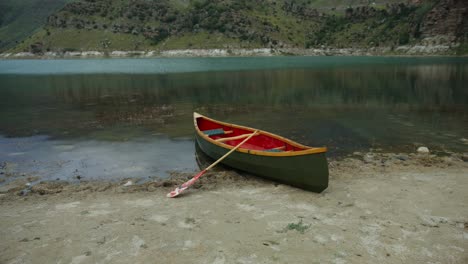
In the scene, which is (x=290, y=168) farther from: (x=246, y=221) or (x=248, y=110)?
(x=248, y=110)

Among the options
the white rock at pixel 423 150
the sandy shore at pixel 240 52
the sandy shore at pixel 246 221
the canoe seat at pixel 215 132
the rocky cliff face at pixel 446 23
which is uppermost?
the rocky cliff face at pixel 446 23

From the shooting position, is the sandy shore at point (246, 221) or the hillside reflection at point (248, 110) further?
the hillside reflection at point (248, 110)

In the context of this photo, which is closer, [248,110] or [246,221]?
[246,221]

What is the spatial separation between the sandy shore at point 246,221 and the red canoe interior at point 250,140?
171cm

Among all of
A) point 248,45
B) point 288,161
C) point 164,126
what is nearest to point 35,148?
point 164,126

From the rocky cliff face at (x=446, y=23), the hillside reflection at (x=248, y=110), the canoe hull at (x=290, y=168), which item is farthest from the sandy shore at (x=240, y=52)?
the canoe hull at (x=290, y=168)

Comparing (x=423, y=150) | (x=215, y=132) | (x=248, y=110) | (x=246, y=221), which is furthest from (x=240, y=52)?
(x=246, y=221)

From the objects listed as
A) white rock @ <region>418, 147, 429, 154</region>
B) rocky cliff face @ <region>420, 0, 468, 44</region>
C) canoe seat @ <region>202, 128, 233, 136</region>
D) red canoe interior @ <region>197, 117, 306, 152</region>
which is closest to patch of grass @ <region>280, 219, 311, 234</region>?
red canoe interior @ <region>197, 117, 306, 152</region>

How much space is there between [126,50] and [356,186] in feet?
668

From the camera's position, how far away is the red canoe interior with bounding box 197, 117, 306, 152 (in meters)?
12.9

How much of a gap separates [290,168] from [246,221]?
268 cm

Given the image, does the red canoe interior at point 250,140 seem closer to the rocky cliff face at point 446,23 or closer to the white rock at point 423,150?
the white rock at point 423,150

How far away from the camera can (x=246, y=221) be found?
867 centimetres

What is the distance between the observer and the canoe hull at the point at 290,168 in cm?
1017
